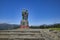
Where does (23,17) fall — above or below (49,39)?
above

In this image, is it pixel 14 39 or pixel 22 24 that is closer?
pixel 14 39

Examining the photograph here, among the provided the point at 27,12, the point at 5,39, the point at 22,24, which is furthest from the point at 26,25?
the point at 5,39

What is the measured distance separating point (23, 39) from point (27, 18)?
8.20m

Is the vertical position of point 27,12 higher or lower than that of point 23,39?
higher

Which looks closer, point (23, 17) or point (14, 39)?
point (14, 39)

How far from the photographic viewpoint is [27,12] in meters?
13.8

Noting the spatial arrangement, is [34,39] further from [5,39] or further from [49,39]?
[5,39]

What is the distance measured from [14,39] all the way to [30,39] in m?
0.63

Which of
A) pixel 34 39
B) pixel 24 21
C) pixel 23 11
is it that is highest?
pixel 23 11

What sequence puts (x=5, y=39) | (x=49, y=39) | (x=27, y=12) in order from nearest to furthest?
(x=49, y=39), (x=5, y=39), (x=27, y=12)

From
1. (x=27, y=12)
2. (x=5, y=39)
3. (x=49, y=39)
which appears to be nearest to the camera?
(x=49, y=39)

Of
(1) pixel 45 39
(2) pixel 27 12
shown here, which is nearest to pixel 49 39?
(1) pixel 45 39

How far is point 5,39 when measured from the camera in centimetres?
607

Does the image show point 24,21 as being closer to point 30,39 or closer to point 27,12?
point 27,12
